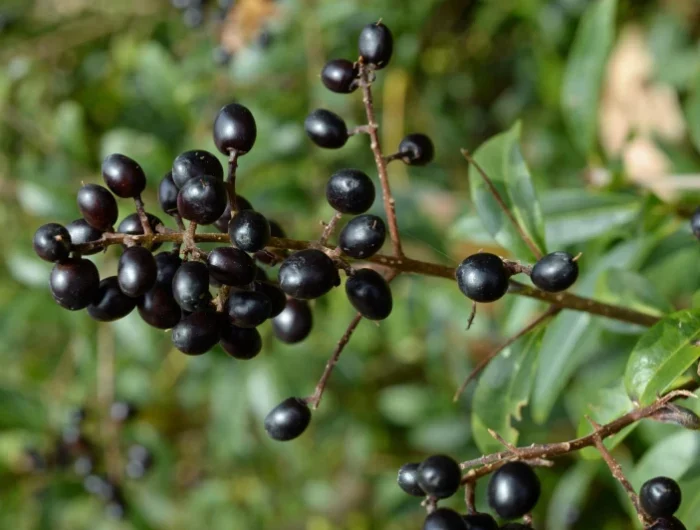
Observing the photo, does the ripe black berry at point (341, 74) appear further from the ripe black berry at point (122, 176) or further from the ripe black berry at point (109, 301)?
the ripe black berry at point (109, 301)

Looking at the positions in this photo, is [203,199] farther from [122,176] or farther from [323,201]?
[323,201]

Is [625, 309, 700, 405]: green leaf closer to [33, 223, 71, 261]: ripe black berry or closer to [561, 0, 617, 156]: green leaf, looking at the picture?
[33, 223, 71, 261]: ripe black berry

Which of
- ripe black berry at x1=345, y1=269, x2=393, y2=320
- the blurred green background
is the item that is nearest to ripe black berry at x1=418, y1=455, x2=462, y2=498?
ripe black berry at x1=345, y1=269, x2=393, y2=320

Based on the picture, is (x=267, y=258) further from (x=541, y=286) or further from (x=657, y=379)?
(x=657, y=379)

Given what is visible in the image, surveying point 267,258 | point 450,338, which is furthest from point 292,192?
point 267,258

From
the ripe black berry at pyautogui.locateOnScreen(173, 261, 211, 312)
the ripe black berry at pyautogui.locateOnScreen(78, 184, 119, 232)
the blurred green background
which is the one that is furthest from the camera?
the blurred green background

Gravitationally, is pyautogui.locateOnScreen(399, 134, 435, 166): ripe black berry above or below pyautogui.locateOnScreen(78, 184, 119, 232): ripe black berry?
above

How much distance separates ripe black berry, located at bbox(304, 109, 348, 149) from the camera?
147cm

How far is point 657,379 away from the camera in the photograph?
132 cm

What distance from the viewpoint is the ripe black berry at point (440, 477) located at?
124 centimetres

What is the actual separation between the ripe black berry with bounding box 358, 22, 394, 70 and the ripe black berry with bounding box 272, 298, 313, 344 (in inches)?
21.2

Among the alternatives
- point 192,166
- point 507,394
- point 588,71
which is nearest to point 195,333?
point 192,166

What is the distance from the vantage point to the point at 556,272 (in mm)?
1233

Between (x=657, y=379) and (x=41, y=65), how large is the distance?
3.96 meters
